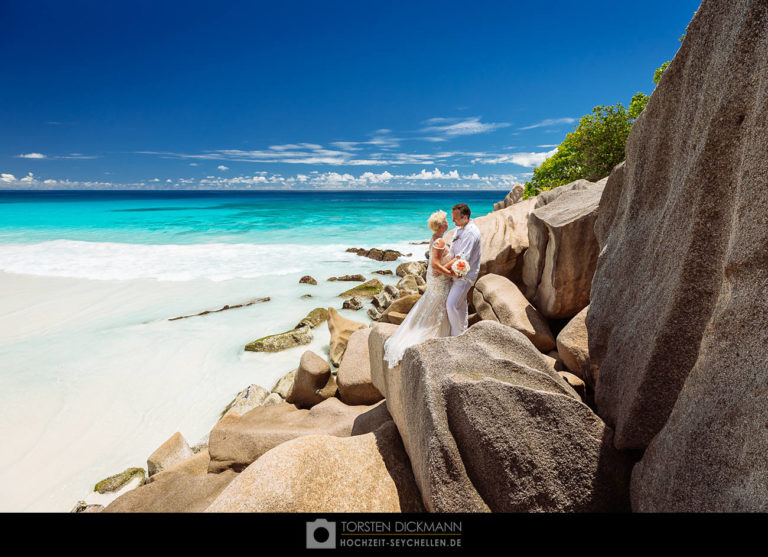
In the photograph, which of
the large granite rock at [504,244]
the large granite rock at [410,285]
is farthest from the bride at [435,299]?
the large granite rock at [410,285]

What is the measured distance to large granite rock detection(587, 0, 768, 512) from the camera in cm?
173

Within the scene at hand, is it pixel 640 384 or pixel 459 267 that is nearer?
pixel 640 384

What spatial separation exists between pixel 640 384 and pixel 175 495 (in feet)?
15.9

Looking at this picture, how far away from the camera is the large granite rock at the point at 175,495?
396 cm

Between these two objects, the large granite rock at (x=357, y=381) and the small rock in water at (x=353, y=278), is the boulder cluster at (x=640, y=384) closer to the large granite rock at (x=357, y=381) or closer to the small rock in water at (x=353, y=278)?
the large granite rock at (x=357, y=381)

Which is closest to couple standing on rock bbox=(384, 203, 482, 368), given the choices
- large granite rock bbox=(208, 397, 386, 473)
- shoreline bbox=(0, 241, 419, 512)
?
large granite rock bbox=(208, 397, 386, 473)

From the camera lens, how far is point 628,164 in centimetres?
379

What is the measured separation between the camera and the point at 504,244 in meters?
8.63

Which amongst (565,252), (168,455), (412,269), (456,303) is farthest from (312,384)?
(412,269)

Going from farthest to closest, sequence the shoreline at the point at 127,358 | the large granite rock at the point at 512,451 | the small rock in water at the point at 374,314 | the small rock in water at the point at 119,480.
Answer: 1. the small rock in water at the point at 374,314
2. the shoreline at the point at 127,358
3. the small rock in water at the point at 119,480
4. the large granite rock at the point at 512,451

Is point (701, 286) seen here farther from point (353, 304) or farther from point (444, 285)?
point (353, 304)

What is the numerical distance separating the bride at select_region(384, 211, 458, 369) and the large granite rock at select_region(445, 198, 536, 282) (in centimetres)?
305
